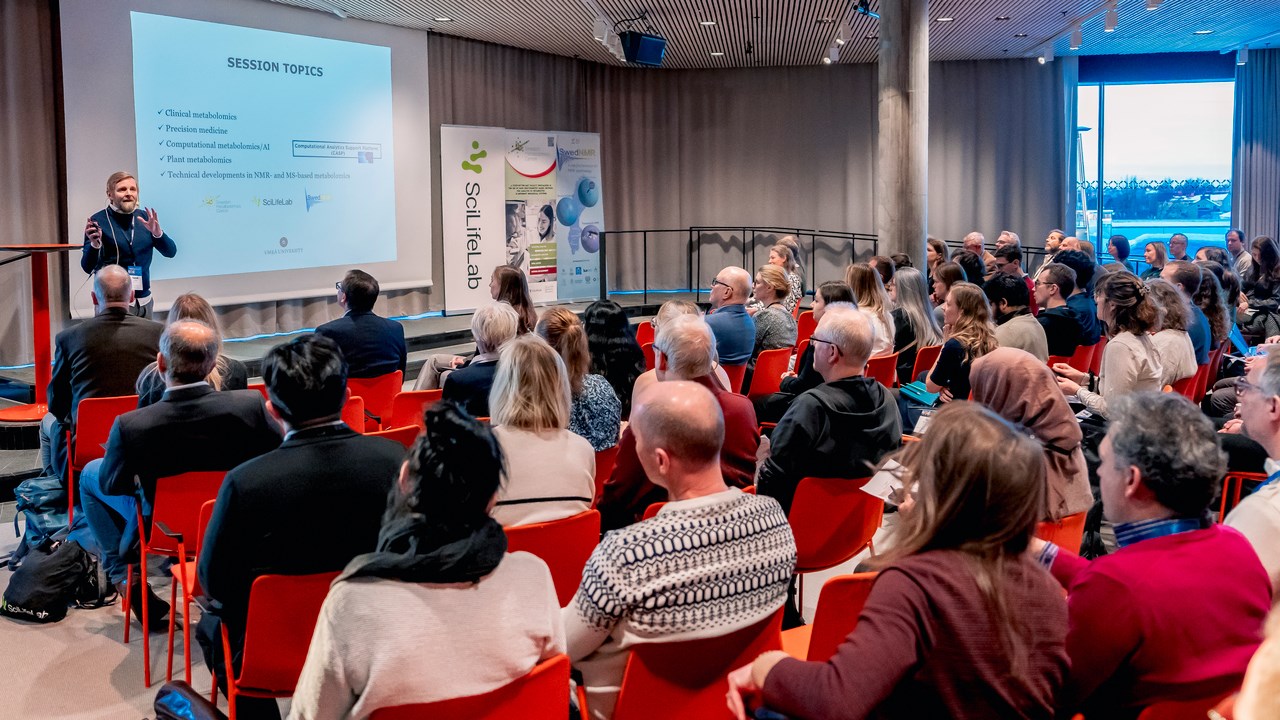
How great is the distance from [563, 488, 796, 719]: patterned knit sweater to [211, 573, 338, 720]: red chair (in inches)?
28.6

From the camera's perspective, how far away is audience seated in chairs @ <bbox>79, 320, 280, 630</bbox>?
329 centimetres

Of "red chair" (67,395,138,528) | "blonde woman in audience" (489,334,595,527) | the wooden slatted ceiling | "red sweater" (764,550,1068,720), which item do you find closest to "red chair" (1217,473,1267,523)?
"blonde woman in audience" (489,334,595,527)

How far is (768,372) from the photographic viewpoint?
19.2 feet

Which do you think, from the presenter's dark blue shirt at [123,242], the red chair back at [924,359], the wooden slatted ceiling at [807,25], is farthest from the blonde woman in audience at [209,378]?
the wooden slatted ceiling at [807,25]

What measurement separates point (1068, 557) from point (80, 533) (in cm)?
379

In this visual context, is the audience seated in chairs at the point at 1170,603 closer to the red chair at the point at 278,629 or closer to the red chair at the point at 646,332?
the red chair at the point at 278,629

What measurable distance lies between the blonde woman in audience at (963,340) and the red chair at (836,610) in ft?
8.33

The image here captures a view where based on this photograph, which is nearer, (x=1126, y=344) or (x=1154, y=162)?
(x=1126, y=344)

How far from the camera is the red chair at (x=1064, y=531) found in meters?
3.20

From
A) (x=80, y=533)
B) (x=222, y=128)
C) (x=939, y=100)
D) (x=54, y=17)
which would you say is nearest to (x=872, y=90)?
(x=939, y=100)

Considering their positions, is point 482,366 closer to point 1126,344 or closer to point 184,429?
point 184,429

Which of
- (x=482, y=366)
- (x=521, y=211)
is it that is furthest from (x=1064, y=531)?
(x=521, y=211)

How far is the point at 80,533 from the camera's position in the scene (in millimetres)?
4242

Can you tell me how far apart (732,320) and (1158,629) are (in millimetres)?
3986
